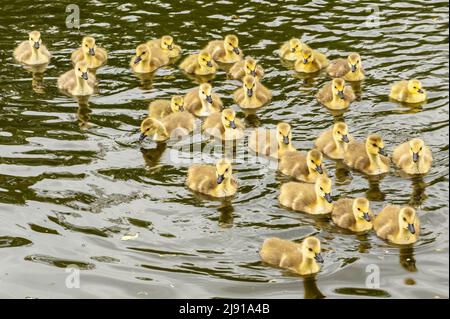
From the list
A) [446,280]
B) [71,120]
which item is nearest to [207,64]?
[71,120]

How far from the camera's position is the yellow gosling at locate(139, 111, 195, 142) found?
11.8 meters

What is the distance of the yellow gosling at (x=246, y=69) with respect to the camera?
42.1 ft

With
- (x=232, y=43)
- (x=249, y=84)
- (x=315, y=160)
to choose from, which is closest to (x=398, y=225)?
(x=315, y=160)

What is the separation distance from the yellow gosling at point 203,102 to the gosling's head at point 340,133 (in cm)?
168

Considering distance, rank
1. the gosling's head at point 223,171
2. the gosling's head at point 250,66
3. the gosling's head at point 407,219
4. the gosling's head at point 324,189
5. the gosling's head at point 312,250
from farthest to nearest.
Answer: the gosling's head at point 250,66, the gosling's head at point 223,171, the gosling's head at point 324,189, the gosling's head at point 407,219, the gosling's head at point 312,250

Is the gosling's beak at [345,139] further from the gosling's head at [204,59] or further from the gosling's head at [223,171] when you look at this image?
the gosling's head at [204,59]

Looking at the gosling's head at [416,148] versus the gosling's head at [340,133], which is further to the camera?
the gosling's head at [340,133]

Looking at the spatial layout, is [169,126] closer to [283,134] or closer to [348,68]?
[283,134]

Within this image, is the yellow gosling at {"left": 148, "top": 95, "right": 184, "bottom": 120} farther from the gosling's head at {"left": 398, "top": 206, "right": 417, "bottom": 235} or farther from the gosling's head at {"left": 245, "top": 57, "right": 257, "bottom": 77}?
the gosling's head at {"left": 398, "top": 206, "right": 417, "bottom": 235}

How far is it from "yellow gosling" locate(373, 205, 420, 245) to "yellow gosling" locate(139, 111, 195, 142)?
2.93 metres

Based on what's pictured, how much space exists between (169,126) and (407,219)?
3.39 meters

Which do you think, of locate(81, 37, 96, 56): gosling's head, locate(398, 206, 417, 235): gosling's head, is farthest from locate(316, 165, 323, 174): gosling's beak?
locate(81, 37, 96, 56): gosling's head

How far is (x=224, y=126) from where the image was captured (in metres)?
11.9

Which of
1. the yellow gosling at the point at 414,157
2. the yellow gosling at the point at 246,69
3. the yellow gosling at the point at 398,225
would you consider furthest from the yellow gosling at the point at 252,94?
the yellow gosling at the point at 398,225
